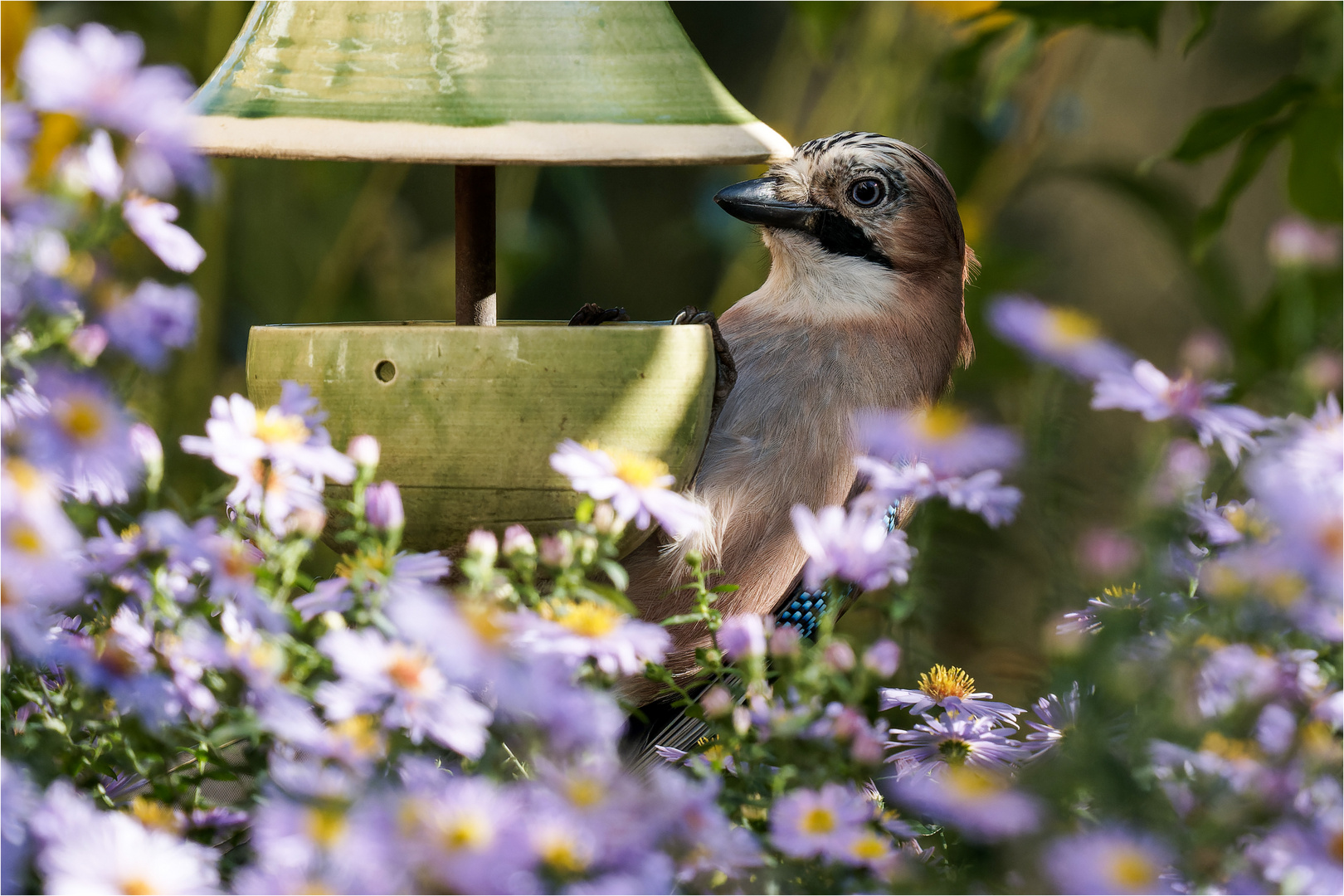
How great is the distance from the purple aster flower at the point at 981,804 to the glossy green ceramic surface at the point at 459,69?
53 centimetres

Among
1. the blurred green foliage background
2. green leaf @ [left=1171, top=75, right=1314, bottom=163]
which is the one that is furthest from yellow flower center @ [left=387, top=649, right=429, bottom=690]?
green leaf @ [left=1171, top=75, right=1314, bottom=163]

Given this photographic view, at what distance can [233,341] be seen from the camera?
324 cm

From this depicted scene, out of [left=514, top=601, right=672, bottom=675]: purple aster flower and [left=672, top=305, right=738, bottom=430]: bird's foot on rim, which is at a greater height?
[left=514, top=601, right=672, bottom=675]: purple aster flower

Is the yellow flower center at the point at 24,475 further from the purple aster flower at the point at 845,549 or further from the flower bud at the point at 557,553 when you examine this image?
the purple aster flower at the point at 845,549

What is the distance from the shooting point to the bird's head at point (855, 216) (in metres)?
1.44

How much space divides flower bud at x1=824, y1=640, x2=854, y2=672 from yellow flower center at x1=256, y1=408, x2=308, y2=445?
36cm

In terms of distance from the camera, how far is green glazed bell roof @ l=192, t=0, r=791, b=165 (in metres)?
0.94

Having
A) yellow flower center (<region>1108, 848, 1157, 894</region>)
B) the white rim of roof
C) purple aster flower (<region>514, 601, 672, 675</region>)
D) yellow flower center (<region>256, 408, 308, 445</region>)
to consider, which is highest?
the white rim of roof

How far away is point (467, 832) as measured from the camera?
61 centimetres

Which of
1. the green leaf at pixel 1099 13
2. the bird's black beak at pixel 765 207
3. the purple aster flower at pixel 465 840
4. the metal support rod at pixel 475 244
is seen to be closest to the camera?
the purple aster flower at pixel 465 840

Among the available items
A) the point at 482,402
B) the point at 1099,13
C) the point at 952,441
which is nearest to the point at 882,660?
the point at 952,441

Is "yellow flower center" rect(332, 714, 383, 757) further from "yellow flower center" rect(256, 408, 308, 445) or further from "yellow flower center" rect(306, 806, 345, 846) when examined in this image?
"yellow flower center" rect(256, 408, 308, 445)

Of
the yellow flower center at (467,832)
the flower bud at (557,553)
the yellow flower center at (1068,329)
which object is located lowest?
the yellow flower center at (467,832)

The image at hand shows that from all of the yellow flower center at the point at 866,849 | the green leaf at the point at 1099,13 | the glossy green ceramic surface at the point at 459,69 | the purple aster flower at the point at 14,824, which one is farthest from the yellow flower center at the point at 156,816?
the green leaf at the point at 1099,13
